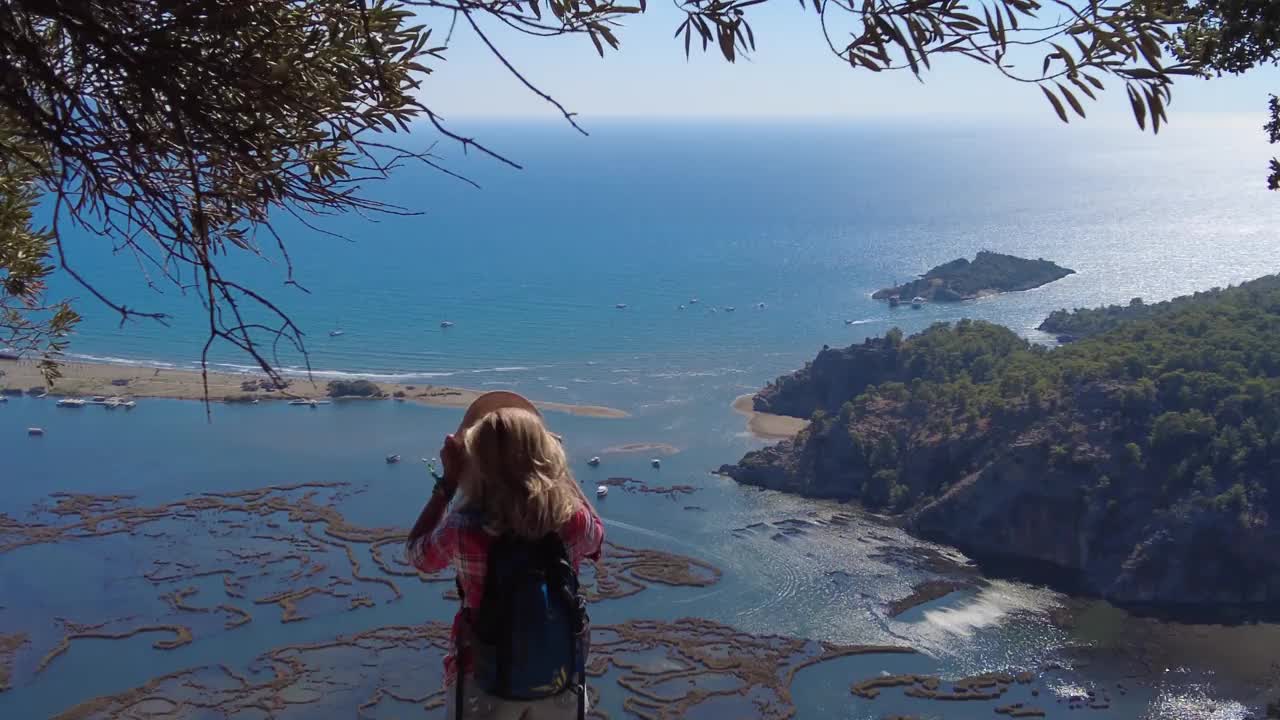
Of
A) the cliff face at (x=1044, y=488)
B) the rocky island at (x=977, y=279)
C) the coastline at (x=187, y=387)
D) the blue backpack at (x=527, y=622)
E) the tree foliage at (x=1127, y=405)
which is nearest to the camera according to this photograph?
the blue backpack at (x=527, y=622)

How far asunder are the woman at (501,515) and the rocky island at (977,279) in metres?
41.4

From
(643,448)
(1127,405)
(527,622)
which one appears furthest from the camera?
(643,448)

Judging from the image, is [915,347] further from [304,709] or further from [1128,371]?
[304,709]

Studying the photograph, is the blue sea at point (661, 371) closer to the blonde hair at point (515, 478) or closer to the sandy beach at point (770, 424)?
the sandy beach at point (770, 424)

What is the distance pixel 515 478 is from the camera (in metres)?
1.70

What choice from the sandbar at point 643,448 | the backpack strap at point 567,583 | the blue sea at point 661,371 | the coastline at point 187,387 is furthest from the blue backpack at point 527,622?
the coastline at point 187,387

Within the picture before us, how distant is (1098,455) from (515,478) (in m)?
20.0

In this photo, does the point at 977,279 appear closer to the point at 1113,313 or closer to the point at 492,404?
the point at 1113,313

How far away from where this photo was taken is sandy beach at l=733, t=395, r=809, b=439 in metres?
27.2

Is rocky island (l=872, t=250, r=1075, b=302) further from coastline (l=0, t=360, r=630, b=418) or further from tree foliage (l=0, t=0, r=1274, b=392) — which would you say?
tree foliage (l=0, t=0, r=1274, b=392)

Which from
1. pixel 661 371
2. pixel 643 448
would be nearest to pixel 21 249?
pixel 643 448

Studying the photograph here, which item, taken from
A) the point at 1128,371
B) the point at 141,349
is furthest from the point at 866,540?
the point at 141,349

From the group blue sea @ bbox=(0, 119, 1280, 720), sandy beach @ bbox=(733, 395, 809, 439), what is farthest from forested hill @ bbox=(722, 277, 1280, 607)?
sandy beach @ bbox=(733, 395, 809, 439)

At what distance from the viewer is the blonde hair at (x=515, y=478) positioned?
1681 mm
